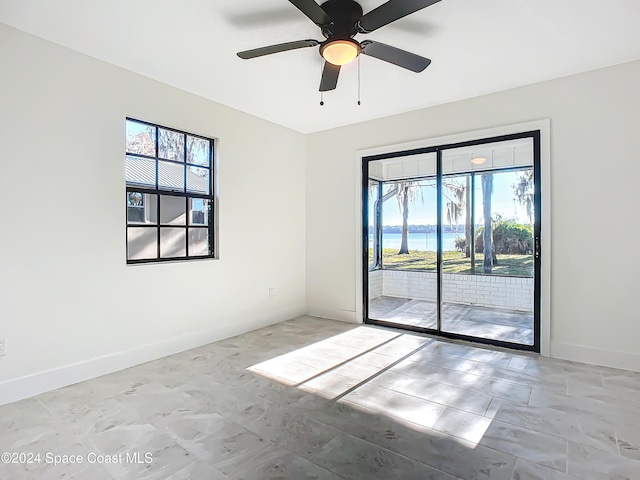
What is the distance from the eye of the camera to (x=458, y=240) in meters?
4.17

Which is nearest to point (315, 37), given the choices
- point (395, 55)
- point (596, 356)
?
point (395, 55)

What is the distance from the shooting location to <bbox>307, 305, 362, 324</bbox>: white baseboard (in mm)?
4742

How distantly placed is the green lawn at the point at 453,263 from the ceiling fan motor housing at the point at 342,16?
276 centimetres

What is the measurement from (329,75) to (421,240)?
7.93 feet

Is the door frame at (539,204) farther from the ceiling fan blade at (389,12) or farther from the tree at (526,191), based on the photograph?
the ceiling fan blade at (389,12)

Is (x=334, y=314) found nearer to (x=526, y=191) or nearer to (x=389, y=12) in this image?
(x=526, y=191)

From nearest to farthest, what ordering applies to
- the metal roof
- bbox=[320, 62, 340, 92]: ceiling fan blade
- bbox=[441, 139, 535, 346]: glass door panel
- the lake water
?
1. bbox=[320, 62, 340, 92]: ceiling fan blade
2. the metal roof
3. bbox=[441, 139, 535, 346]: glass door panel
4. the lake water

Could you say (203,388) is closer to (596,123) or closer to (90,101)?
(90,101)

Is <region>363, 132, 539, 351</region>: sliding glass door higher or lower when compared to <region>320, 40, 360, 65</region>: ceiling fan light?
lower

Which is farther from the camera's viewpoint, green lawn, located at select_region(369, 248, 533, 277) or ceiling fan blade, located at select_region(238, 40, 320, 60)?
green lawn, located at select_region(369, 248, 533, 277)

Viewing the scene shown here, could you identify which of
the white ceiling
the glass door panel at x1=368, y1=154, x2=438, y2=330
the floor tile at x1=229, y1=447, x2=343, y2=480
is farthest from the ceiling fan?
the floor tile at x1=229, y1=447, x2=343, y2=480

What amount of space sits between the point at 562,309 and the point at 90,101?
461cm

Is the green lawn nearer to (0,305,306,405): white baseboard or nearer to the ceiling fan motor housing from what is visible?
(0,305,306,405): white baseboard

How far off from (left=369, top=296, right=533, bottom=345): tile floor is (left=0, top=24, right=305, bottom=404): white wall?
6.43 ft
